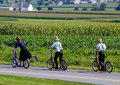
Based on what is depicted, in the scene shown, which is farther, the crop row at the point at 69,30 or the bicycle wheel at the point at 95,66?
the crop row at the point at 69,30

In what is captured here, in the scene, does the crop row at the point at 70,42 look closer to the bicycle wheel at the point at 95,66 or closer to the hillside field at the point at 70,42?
the hillside field at the point at 70,42

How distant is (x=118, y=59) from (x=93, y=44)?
30.3 feet

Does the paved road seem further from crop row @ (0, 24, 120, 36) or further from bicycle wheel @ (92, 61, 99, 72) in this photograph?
crop row @ (0, 24, 120, 36)

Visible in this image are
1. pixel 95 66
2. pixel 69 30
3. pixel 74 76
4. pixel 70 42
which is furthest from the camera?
pixel 69 30

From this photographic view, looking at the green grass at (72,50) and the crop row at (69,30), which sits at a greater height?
the green grass at (72,50)

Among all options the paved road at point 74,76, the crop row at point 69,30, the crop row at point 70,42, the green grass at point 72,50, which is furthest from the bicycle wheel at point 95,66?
the crop row at point 69,30

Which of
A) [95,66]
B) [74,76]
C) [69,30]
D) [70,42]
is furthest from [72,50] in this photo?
[69,30]

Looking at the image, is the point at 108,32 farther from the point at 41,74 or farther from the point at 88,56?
the point at 41,74

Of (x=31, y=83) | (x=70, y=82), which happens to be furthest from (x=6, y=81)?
(x=70, y=82)

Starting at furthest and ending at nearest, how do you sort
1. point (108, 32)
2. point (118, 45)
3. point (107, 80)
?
point (108, 32), point (118, 45), point (107, 80)

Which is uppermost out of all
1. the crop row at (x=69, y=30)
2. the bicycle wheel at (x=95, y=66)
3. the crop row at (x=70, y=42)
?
the bicycle wheel at (x=95, y=66)

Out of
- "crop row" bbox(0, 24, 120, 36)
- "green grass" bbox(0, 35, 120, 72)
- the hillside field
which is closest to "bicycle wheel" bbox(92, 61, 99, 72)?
the hillside field

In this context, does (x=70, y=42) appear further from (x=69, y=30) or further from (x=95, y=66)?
(x=69, y=30)

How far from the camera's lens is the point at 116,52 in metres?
30.5
